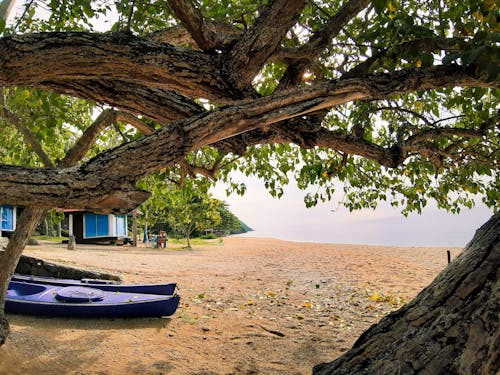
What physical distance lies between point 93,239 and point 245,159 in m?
23.9

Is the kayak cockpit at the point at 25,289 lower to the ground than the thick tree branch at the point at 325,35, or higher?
lower

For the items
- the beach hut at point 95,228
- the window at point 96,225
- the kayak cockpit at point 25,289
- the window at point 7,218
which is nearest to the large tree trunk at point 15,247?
the kayak cockpit at point 25,289

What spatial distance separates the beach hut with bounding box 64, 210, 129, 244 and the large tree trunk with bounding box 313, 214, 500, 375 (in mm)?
28660

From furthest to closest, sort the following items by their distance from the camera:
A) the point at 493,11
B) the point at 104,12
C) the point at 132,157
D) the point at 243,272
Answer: the point at 243,272, the point at 104,12, the point at 493,11, the point at 132,157

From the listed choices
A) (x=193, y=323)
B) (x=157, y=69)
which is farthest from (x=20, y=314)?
(x=157, y=69)

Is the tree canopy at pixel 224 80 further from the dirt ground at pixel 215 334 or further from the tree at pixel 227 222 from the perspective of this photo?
the tree at pixel 227 222

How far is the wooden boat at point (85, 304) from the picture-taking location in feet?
22.7

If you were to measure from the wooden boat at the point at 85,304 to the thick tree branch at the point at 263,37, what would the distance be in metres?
4.74

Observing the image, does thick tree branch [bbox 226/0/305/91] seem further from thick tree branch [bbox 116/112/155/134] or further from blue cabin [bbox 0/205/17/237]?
blue cabin [bbox 0/205/17/237]

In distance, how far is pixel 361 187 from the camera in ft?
27.2

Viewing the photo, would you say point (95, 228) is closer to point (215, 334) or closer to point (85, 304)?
point (85, 304)

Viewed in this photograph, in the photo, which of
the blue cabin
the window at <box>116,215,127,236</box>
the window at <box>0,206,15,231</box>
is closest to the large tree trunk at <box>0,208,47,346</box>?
the blue cabin

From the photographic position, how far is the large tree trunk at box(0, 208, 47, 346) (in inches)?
206

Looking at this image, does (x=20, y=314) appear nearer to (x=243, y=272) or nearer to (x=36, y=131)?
(x=36, y=131)
